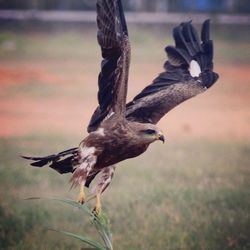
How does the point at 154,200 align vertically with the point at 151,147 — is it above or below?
below

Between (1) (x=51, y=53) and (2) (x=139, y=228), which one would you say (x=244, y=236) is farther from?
(1) (x=51, y=53)

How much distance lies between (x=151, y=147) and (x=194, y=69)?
76cm

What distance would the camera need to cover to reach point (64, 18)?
18.3 ft

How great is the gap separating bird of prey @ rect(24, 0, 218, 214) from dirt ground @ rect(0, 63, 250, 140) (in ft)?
1.45

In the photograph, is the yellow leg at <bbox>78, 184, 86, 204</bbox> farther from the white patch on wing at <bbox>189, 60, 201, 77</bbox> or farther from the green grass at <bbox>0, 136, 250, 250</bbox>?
the white patch on wing at <bbox>189, 60, 201, 77</bbox>

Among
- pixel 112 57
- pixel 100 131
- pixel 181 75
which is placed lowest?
pixel 100 131

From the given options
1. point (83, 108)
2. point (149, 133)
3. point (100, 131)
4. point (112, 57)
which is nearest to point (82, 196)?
point (100, 131)

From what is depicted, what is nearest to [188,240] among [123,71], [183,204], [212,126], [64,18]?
[183,204]

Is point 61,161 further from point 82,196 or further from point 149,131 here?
point 149,131

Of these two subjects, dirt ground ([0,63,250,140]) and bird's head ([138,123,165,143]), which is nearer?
bird's head ([138,123,165,143])

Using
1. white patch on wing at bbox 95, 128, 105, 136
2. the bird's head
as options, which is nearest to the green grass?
white patch on wing at bbox 95, 128, 105, 136

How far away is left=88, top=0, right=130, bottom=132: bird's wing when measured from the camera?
167 inches

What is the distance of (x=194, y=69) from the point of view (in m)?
4.89

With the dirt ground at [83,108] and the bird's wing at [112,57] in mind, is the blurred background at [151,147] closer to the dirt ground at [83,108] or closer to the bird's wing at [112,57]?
the dirt ground at [83,108]
